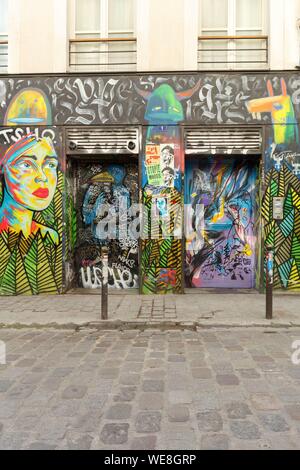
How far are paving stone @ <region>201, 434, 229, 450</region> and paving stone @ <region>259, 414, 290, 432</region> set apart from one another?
43cm

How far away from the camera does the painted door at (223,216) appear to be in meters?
10.3

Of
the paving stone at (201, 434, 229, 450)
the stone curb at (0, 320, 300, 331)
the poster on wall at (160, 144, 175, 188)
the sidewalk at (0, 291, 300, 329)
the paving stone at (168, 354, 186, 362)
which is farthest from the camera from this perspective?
the poster on wall at (160, 144, 175, 188)

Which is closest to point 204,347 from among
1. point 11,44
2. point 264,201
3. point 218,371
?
point 218,371

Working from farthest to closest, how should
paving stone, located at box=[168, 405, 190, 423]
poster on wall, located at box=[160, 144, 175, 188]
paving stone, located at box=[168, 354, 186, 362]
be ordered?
poster on wall, located at box=[160, 144, 175, 188] → paving stone, located at box=[168, 354, 186, 362] → paving stone, located at box=[168, 405, 190, 423]

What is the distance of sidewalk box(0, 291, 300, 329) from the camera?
715 centimetres

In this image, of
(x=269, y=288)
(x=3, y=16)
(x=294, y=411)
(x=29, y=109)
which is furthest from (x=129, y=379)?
(x=3, y=16)

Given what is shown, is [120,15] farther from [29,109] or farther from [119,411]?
[119,411]

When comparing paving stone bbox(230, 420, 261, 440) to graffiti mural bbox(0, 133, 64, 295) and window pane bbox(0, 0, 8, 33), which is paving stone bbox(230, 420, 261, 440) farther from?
window pane bbox(0, 0, 8, 33)

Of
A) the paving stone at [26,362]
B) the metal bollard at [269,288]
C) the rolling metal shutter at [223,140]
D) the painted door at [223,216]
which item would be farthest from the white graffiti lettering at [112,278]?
the paving stone at [26,362]

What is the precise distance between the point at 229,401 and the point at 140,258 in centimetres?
596

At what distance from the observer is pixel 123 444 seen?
10.5ft

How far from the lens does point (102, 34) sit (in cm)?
1020

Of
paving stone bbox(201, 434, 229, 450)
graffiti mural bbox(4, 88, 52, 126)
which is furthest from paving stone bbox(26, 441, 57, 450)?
graffiti mural bbox(4, 88, 52, 126)

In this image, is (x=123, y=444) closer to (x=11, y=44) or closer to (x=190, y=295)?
(x=190, y=295)
